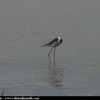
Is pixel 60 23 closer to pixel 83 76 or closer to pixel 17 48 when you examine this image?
pixel 17 48

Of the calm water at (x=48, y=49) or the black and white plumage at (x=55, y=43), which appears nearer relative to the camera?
the calm water at (x=48, y=49)

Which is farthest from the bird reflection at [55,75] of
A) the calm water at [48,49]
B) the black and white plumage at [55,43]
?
the black and white plumage at [55,43]

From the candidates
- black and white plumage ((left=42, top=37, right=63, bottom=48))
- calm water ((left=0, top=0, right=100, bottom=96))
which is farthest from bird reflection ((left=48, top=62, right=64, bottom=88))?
black and white plumage ((left=42, top=37, right=63, bottom=48))

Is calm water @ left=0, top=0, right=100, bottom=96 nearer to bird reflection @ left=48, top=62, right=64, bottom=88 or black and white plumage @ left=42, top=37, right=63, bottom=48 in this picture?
bird reflection @ left=48, top=62, right=64, bottom=88

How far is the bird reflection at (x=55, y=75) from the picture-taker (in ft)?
35.7

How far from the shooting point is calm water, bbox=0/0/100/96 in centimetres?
1067

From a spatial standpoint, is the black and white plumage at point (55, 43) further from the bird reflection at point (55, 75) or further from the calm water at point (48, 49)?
the bird reflection at point (55, 75)

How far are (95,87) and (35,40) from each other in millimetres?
5126

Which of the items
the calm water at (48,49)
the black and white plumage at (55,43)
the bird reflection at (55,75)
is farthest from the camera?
the black and white plumage at (55,43)

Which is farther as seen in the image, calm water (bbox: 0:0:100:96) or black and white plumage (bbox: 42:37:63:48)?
black and white plumage (bbox: 42:37:63:48)

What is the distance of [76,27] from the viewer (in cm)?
1719

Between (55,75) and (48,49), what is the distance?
292 centimetres

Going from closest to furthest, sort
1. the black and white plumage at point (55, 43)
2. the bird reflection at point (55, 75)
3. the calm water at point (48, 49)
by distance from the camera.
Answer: the calm water at point (48, 49) < the bird reflection at point (55, 75) < the black and white plumage at point (55, 43)

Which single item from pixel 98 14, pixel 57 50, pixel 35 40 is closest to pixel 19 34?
pixel 35 40
